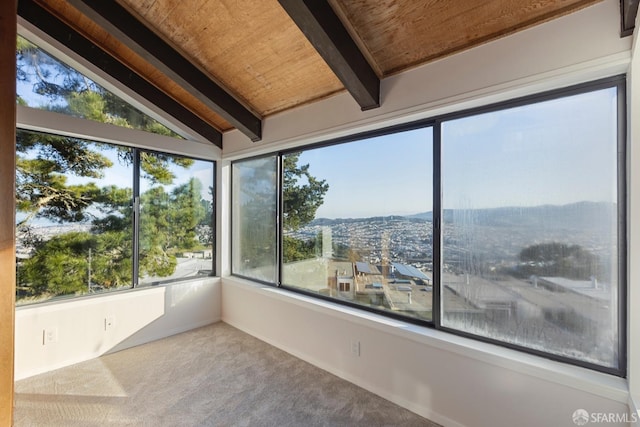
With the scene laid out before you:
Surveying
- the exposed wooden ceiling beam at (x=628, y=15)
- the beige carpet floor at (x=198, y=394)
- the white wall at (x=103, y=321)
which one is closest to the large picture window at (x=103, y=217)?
the white wall at (x=103, y=321)

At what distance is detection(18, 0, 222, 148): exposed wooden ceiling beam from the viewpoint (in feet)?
8.25

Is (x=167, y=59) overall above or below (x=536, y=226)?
above

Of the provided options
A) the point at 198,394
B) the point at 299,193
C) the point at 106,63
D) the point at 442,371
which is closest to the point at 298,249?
the point at 299,193

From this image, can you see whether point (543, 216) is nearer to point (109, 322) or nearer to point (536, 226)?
point (536, 226)

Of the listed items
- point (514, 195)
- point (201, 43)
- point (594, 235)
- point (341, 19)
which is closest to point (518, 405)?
point (594, 235)

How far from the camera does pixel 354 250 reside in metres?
2.78

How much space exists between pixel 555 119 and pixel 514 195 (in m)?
0.49

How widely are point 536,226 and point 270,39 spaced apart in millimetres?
2331

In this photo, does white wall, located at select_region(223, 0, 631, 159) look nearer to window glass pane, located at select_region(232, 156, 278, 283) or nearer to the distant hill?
the distant hill

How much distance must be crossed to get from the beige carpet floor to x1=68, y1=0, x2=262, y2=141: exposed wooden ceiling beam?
245 centimetres

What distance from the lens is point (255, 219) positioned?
149 inches

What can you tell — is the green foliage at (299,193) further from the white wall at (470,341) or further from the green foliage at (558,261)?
the green foliage at (558,261)

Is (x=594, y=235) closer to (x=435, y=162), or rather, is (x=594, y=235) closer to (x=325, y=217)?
(x=435, y=162)

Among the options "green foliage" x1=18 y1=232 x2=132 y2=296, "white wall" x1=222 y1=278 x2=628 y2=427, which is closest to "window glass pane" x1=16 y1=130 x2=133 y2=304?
"green foliage" x1=18 y1=232 x2=132 y2=296
